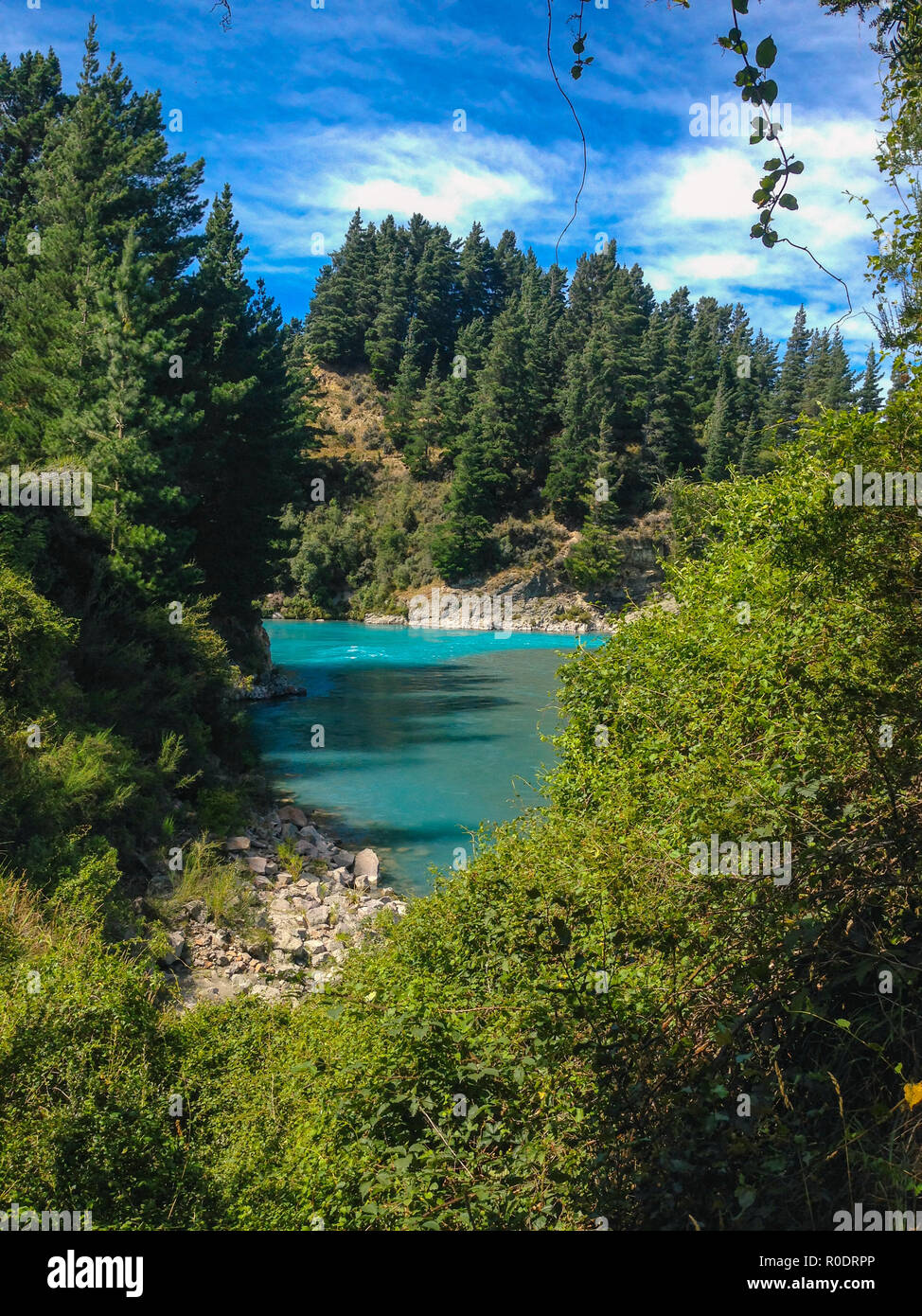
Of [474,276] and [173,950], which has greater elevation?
[474,276]

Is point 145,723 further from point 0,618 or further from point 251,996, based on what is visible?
point 251,996

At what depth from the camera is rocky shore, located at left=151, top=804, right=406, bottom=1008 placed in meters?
9.80

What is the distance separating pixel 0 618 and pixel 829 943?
465 inches

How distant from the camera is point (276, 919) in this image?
12.1 metres

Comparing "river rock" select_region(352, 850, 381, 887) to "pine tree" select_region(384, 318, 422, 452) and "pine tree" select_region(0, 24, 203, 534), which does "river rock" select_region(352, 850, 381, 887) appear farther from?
"pine tree" select_region(384, 318, 422, 452)

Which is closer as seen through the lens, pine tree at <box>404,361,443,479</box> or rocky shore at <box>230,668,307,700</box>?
rocky shore at <box>230,668,307,700</box>

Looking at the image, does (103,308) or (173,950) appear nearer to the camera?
(173,950)

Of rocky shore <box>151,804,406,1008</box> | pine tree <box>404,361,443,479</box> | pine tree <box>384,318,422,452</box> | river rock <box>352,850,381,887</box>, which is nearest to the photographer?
rocky shore <box>151,804,406,1008</box>

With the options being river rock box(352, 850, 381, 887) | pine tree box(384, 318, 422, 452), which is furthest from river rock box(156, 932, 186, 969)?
pine tree box(384, 318, 422, 452)

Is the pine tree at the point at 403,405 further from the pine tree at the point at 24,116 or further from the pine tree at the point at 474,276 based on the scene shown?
the pine tree at the point at 24,116

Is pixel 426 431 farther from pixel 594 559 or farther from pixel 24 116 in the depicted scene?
pixel 24 116

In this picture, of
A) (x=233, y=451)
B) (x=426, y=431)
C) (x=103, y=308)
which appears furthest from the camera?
(x=426, y=431)

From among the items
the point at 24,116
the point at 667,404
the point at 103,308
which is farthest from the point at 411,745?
→ the point at 667,404

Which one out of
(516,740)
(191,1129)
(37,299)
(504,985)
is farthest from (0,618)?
(516,740)
